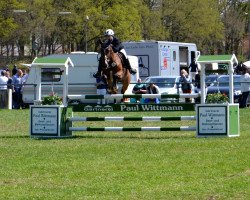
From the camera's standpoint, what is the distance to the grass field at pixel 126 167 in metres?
12.4

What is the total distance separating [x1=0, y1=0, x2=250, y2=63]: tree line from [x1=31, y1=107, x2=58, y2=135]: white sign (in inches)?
1664

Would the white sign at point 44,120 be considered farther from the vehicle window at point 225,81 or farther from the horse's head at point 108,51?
the vehicle window at point 225,81

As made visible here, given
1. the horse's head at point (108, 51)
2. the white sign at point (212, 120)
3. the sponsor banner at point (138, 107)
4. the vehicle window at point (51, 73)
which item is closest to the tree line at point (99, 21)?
the vehicle window at point (51, 73)

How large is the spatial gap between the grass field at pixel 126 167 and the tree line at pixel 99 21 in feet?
145

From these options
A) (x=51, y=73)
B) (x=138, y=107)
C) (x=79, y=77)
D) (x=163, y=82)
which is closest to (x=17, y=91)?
(x=79, y=77)

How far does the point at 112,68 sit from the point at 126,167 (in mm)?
8254

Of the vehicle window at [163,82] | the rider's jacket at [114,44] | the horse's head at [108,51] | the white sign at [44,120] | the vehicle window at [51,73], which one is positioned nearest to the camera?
the white sign at [44,120]

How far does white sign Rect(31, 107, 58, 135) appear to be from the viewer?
21891 mm

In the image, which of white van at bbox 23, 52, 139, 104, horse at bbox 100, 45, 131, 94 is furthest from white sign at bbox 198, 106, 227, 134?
white van at bbox 23, 52, 139, 104

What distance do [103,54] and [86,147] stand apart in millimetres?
4615

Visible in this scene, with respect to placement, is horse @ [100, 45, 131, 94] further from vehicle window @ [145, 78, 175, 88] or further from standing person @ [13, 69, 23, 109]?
standing person @ [13, 69, 23, 109]

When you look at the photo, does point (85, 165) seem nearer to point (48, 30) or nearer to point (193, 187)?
point (193, 187)

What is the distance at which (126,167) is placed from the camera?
15211 mm

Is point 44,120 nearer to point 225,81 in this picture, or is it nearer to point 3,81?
point 225,81
